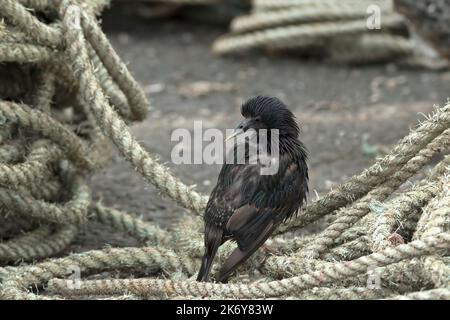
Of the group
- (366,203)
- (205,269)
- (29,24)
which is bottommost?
(205,269)

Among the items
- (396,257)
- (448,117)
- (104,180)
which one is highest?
(448,117)

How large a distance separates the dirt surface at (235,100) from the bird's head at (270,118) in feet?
3.27

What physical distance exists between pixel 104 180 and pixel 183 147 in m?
0.69

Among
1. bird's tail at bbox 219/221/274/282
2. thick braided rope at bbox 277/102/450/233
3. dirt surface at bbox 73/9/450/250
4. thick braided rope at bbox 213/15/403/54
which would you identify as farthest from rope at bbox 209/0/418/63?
bird's tail at bbox 219/221/274/282

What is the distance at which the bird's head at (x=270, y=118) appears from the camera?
3.98m

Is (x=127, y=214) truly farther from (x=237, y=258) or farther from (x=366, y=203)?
(x=366, y=203)

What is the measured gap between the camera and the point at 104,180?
5562 millimetres

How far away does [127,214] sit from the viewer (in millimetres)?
4637

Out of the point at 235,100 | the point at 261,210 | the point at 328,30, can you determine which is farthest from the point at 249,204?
the point at 328,30

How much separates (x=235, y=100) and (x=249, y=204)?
3.48 metres

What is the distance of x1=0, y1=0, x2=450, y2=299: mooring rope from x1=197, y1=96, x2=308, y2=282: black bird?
14 centimetres

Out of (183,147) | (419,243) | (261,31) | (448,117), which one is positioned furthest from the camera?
(261,31)
